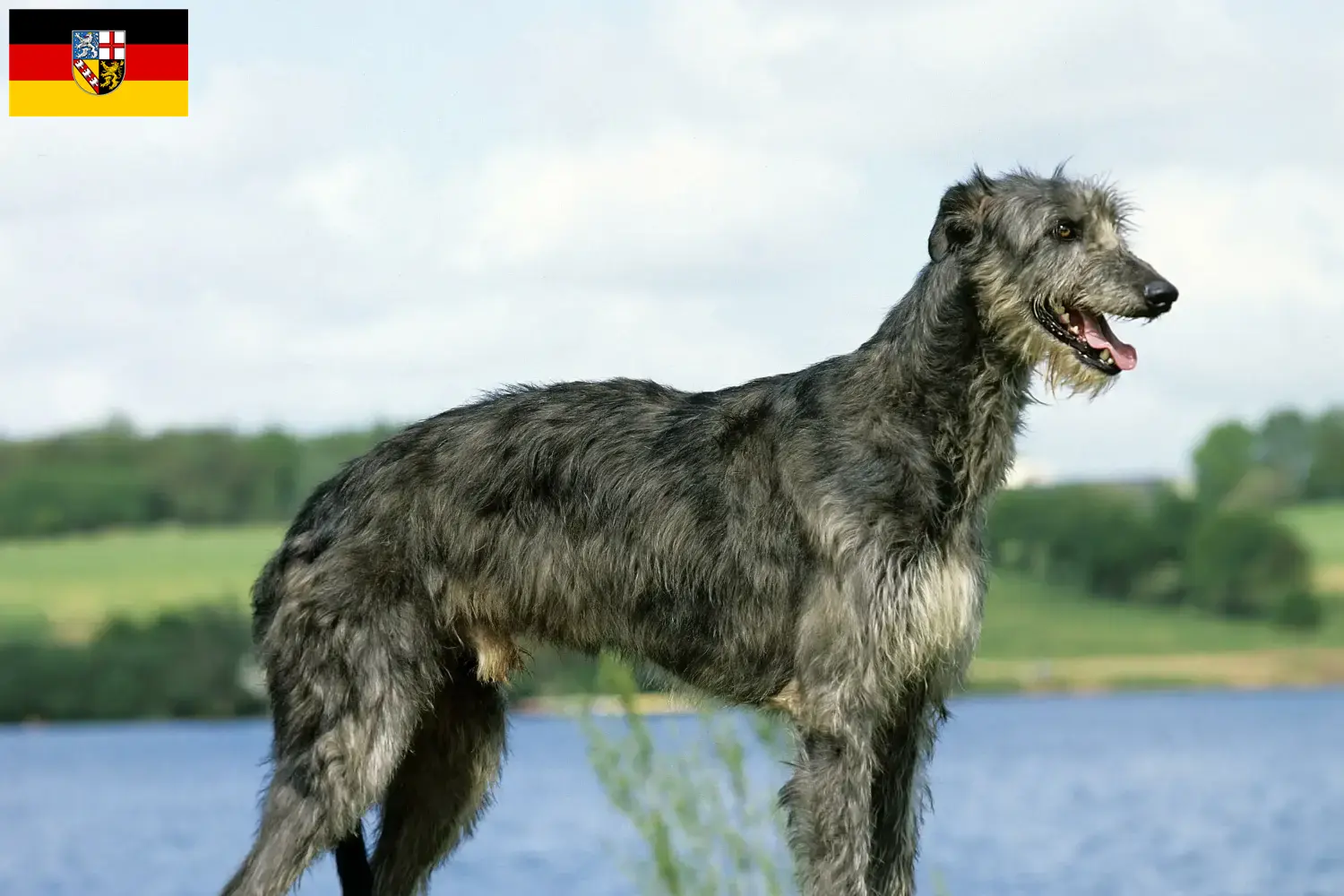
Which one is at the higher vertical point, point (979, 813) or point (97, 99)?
point (97, 99)

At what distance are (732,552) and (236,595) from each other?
58757 mm

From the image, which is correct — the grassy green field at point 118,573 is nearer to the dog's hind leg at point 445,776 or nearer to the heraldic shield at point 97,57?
the heraldic shield at point 97,57

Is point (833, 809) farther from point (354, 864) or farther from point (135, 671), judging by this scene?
point (135, 671)

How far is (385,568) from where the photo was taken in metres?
6.68

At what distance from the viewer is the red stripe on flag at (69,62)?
10539 millimetres

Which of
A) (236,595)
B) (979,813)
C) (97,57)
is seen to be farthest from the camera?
(236,595)

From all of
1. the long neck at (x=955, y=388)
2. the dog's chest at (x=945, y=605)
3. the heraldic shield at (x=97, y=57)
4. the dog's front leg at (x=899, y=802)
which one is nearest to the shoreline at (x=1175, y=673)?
the heraldic shield at (x=97, y=57)

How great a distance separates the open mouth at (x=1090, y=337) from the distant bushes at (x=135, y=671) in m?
61.3

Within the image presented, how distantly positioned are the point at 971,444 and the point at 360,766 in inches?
100

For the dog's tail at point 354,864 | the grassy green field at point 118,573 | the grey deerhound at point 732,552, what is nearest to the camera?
the grey deerhound at point 732,552

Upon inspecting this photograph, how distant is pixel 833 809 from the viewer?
6.17 metres

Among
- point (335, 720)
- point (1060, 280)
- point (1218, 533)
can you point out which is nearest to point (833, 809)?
point (335, 720)

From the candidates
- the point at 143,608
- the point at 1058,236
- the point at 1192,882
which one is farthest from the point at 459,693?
the point at 143,608

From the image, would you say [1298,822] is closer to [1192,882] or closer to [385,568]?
[1192,882]
